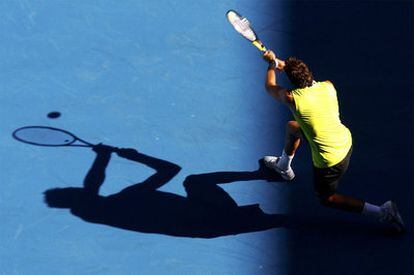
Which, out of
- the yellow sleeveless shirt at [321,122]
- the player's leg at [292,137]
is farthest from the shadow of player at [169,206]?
the yellow sleeveless shirt at [321,122]

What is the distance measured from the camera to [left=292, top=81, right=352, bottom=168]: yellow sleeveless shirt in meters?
5.39

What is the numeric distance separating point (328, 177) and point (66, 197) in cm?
238

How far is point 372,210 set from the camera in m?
5.71

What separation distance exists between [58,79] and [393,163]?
11.6 feet

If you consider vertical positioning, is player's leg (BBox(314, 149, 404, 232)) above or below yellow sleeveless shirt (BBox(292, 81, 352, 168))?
below

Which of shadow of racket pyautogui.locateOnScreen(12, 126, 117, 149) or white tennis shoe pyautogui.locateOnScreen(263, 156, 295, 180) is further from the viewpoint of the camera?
shadow of racket pyautogui.locateOnScreen(12, 126, 117, 149)

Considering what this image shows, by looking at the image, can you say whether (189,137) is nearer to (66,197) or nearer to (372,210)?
(66,197)

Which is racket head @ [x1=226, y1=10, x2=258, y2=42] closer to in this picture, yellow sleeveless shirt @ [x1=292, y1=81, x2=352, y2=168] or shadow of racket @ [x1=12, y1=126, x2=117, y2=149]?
yellow sleeveless shirt @ [x1=292, y1=81, x2=352, y2=168]

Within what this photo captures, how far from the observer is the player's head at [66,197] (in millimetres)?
6168

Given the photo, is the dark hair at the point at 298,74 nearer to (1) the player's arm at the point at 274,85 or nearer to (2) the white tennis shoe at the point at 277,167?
(1) the player's arm at the point at 274,85

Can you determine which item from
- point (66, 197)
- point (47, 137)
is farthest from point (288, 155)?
point (47, 137)

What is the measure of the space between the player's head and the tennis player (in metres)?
1.98

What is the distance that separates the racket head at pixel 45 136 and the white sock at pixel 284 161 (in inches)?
73.7

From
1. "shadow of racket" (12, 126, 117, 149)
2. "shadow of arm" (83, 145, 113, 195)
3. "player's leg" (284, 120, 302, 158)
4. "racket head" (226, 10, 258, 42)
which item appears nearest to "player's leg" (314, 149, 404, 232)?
"player's leg" (284, 120, 302, 158)
